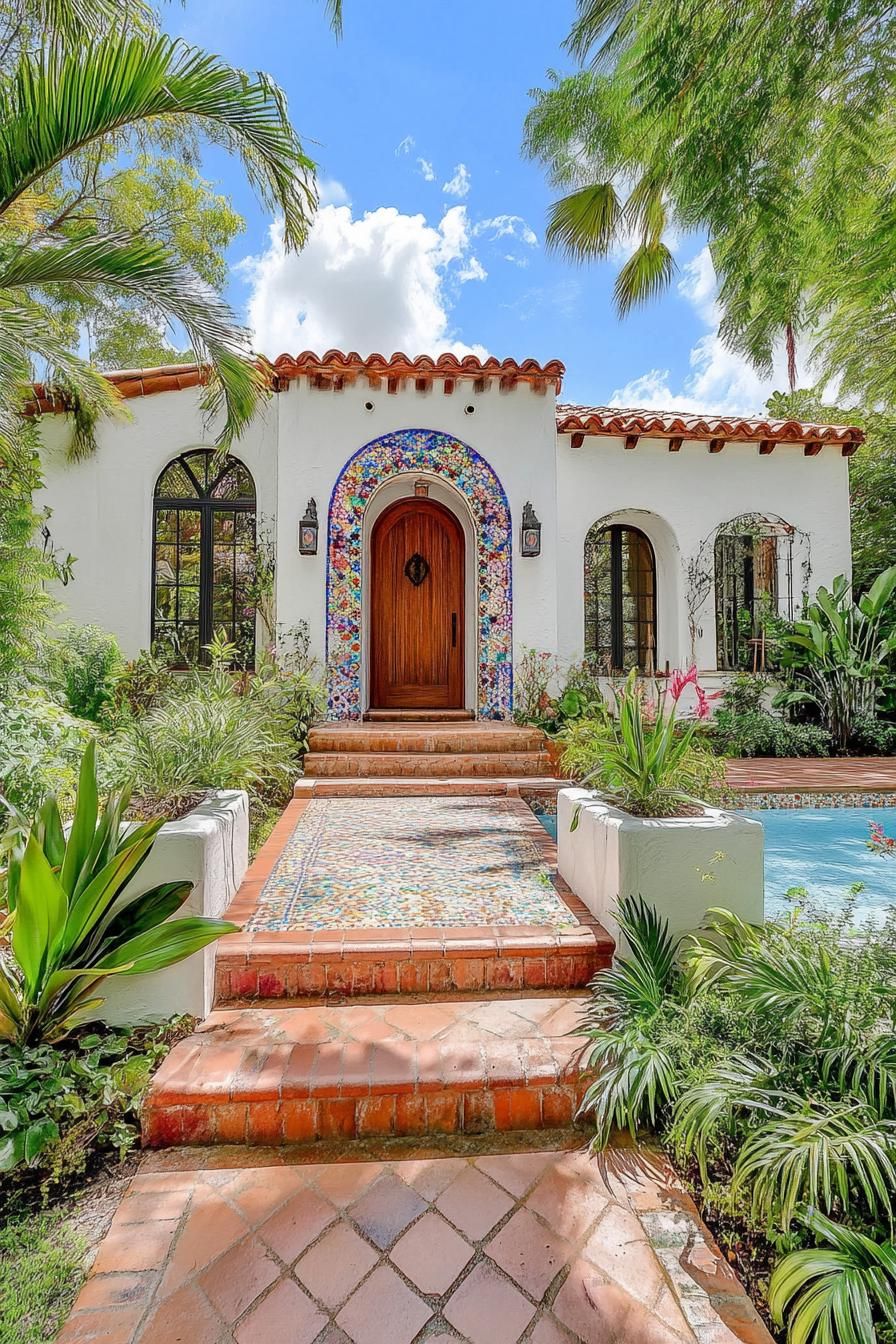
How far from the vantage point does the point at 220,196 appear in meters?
13.6

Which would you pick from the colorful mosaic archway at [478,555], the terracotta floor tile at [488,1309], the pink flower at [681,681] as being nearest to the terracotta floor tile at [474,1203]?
the terracotta floor tile at [488,1309]

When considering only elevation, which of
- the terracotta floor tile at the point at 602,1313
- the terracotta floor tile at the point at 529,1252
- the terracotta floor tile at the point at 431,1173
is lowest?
the terracotta floor tile at the point at 602,1313

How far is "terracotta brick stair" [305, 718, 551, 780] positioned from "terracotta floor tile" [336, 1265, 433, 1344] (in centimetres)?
499

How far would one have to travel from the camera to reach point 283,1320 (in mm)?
1663

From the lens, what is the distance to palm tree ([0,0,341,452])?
393 cm

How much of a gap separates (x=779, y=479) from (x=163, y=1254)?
1123 centimetres

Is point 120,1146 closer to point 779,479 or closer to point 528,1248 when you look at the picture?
point 528,1248

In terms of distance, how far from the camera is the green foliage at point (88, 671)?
707cm

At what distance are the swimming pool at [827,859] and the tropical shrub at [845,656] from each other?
2.90 meters

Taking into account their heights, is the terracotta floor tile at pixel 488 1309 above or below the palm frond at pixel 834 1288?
below

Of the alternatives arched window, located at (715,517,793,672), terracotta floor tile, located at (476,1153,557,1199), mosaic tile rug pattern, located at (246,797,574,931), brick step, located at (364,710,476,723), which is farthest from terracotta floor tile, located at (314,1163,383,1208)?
arched window, located at (715,517,793,672)

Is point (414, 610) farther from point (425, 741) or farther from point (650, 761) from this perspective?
point (650, 761)

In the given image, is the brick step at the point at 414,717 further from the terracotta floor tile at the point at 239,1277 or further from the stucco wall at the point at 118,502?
the terracotta floor tile at the point at 239,1277

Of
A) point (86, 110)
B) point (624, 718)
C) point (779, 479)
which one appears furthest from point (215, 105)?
point (779, 479)
